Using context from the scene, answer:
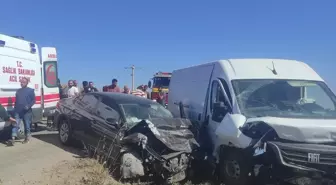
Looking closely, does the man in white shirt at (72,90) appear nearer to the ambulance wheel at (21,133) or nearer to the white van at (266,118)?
the ambulance wheel at (21,133)

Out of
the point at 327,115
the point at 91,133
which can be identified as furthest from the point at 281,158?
the point at 91,133

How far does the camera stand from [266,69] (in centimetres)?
755

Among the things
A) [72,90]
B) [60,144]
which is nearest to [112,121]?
[60,144]

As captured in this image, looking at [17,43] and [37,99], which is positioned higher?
[17,43]

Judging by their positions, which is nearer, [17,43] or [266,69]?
[266,69]

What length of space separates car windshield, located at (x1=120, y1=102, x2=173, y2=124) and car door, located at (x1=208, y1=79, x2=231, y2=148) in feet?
3.98

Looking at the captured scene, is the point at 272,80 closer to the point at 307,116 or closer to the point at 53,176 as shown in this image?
the point at 307,116

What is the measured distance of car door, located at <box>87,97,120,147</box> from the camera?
A: 7.57 m

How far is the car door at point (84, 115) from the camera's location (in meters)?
8.62

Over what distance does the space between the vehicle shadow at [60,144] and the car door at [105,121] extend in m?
0.74

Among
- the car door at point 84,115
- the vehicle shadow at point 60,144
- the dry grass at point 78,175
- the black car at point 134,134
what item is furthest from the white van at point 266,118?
the vehicle shadow at point 60,144

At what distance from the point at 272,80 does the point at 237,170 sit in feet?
6.78

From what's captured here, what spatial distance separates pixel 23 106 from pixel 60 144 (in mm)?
1372

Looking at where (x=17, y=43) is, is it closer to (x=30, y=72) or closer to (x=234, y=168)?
(x=30, y=72)
